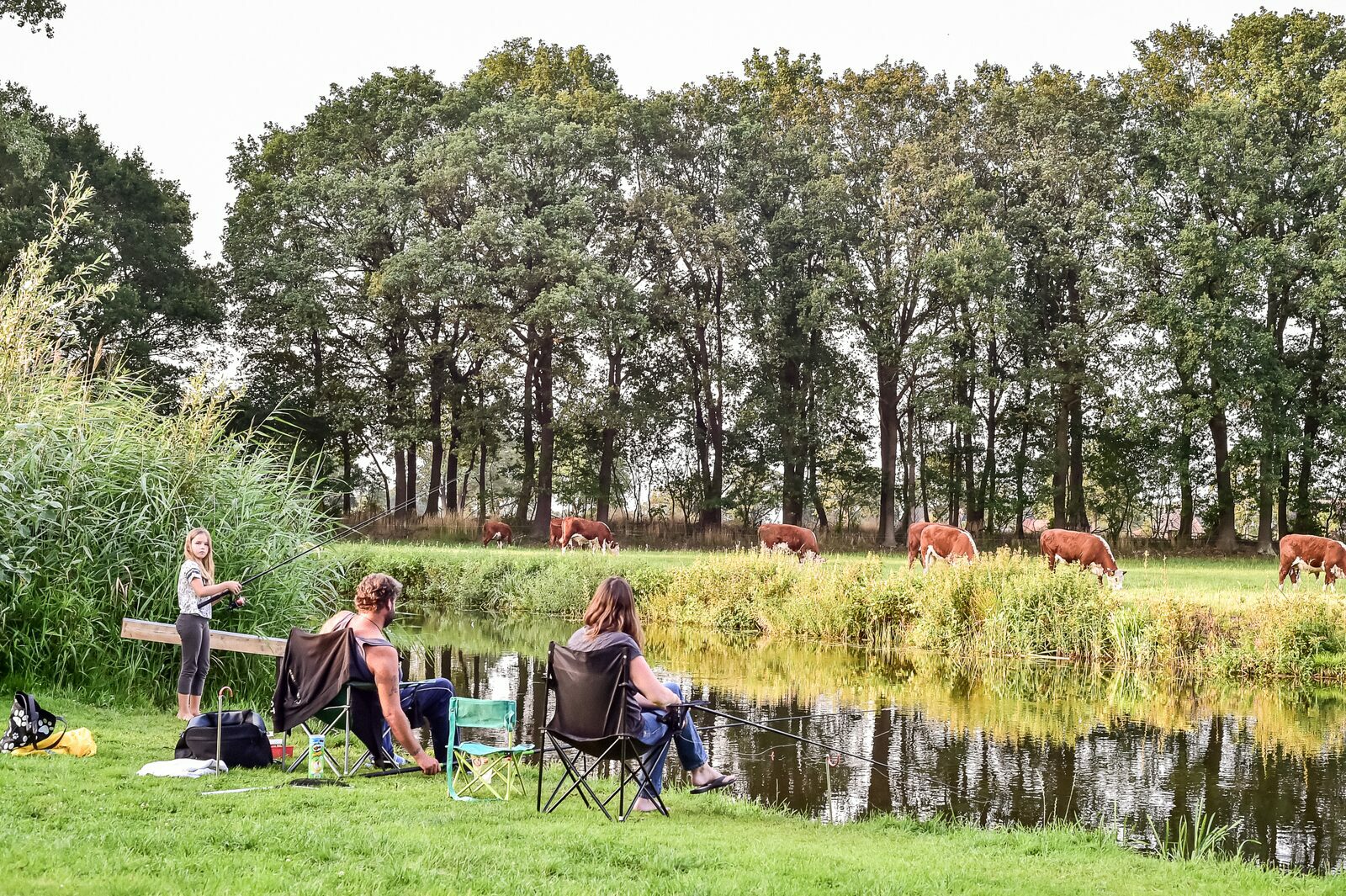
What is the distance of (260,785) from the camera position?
6242 millimetres

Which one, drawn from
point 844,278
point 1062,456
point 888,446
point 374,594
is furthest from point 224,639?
point 1062,456

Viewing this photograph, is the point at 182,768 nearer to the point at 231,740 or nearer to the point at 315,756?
the point at 231,740

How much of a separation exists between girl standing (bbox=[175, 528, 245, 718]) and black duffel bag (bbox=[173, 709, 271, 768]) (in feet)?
3.44

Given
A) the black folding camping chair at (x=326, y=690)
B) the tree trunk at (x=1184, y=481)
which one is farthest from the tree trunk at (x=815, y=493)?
the black folding camping chair at (x=326, y=690)

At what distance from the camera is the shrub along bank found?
13836 millimetres

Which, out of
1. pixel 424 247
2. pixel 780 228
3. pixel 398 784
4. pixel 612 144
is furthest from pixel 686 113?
pixel 398 784

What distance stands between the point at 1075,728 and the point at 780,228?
27391 mm

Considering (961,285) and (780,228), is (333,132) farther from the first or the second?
(961,285)

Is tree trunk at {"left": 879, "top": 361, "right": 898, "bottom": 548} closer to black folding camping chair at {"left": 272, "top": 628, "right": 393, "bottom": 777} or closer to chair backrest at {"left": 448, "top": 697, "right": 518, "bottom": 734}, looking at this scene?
black folding camping chair at {"left": 272, "top": 628, "right": 393, "bottom": 777}

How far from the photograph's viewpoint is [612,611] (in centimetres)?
629

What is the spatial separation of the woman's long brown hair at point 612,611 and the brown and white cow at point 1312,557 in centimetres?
1659

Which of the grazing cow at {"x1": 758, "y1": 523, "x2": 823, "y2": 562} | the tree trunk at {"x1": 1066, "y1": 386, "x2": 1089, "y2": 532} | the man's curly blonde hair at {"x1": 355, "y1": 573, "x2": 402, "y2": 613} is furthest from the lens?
the tree trunk at {"x1": 1066, "y1": 386, "x2": 1089, "y2": 532}

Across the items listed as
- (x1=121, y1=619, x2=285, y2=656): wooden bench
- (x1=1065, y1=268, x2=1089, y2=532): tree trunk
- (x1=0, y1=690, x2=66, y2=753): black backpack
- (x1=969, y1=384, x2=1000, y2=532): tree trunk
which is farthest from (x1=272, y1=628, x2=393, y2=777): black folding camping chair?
(x1=969, y1=384, x2=1000, y2=532): tree trunk

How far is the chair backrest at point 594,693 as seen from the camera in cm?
599
